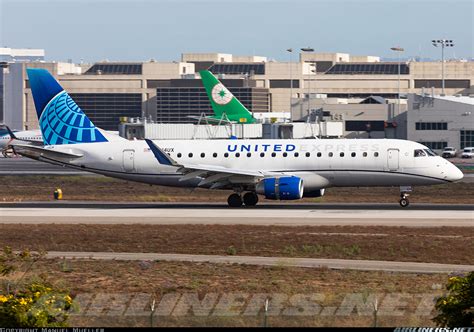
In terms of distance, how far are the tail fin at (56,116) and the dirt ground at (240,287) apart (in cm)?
2543

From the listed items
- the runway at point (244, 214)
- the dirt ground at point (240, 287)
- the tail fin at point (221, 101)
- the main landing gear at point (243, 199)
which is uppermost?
the tail fin at point (221, 101)

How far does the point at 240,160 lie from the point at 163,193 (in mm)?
14304

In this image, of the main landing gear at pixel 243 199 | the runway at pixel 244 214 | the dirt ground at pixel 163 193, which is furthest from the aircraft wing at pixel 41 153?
the main landing gear at pixel 243 199

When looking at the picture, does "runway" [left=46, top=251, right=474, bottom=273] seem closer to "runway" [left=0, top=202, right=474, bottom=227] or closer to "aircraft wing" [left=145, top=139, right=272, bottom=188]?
"runway" [left=0, top=202, right=474, bottom=227]

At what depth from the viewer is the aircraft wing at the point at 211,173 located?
56.9m

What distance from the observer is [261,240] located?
42.0 meters

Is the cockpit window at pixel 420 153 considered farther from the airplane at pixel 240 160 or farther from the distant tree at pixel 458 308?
the distant tree at pixel 458 308

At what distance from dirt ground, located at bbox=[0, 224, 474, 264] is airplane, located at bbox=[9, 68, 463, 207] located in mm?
10863

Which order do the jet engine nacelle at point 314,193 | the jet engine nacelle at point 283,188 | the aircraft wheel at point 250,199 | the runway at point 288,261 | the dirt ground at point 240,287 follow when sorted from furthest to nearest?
the aircraft wheel at point 250,199
the jet engine nacelle at point 314,193
the jet engine nacelle at point 283,188
the runway at point 288,261
the dirt ground at point 240,287

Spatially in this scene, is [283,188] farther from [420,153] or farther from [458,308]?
[458,308]

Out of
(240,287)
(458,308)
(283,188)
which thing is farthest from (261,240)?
(458,308)

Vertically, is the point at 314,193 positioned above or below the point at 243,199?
above

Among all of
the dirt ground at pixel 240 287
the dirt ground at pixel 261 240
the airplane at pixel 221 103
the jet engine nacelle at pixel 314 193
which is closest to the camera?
the dirt ground at pixel 240 287

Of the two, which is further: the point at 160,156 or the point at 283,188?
the point at 160,156
